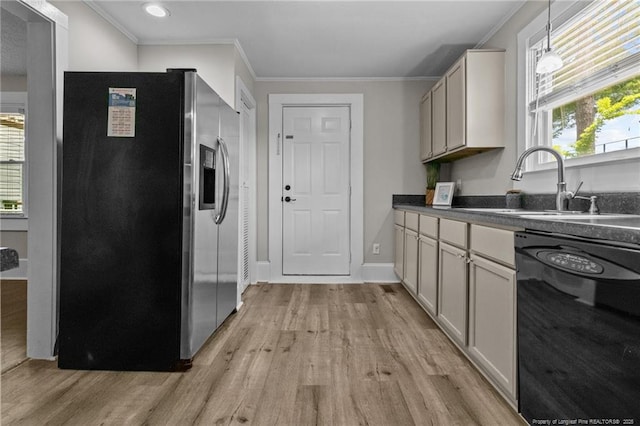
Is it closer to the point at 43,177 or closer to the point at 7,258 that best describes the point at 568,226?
the point at 7,258

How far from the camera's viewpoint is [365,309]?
3.34 meters

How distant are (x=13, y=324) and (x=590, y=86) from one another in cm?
418

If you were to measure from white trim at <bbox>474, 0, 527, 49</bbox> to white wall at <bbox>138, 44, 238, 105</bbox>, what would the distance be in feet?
7.33

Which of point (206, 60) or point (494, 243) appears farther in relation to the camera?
point (206, 60)

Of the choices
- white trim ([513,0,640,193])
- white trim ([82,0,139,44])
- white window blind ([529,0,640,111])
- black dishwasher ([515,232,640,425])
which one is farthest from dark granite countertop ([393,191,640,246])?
white trim ([82,0,139,44])

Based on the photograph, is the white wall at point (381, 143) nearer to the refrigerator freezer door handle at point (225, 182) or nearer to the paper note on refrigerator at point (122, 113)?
the refrigerator freezer door handle at point (225, 182)

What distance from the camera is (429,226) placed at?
2.93 meters

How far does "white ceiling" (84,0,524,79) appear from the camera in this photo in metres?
2.79

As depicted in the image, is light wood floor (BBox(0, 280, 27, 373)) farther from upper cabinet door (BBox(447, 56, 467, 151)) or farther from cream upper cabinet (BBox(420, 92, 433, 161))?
cream upper cabinet (BBox(420, 92, 433, 161))

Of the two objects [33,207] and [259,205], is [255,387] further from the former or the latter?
[259,205]

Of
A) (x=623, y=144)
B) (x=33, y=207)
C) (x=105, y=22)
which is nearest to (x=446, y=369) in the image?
(x=623, y=144)

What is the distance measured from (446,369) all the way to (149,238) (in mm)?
1830

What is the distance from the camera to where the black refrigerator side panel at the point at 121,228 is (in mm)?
2086

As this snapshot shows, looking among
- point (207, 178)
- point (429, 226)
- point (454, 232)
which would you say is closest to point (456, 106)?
point (429, 226)
